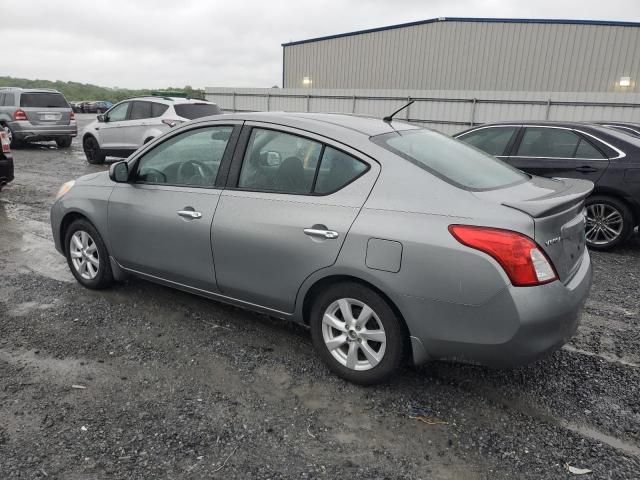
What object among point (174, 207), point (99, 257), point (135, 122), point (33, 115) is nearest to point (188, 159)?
point (174, 207)

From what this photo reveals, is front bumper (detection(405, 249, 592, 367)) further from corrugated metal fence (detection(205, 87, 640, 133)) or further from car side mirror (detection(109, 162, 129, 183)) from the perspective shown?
corrugated metal fence (detection(205, 87, 640, 133))

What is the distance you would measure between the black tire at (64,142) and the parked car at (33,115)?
0.35 m

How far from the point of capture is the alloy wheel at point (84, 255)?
4.46 m

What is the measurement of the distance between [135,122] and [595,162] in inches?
408

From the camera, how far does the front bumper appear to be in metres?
2.54

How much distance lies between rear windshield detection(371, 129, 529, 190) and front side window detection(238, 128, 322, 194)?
0.44 m

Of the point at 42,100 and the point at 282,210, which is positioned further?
the point at 42,100

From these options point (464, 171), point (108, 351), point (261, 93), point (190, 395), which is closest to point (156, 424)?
point (190, 395)

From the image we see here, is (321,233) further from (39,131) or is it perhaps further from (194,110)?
(39,131)

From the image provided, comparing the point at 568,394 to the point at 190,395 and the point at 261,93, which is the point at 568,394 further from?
the point at 261,93

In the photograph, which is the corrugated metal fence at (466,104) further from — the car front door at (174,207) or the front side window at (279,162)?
the front side window at (279,162)

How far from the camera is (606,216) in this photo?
633 cm

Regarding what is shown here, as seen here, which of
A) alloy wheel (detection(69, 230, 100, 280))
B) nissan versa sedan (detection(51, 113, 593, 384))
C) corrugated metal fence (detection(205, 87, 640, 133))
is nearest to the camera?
nissan versa sedan (detection(51, 113, 593, 384))

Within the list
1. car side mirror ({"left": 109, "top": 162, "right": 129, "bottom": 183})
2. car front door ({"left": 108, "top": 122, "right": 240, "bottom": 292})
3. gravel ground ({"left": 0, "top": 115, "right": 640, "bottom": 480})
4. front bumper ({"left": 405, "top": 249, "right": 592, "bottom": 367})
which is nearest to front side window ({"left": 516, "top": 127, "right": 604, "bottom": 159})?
gravel ground ({"left": 0, "top": 115, "right": 640, "bottom": 480})
